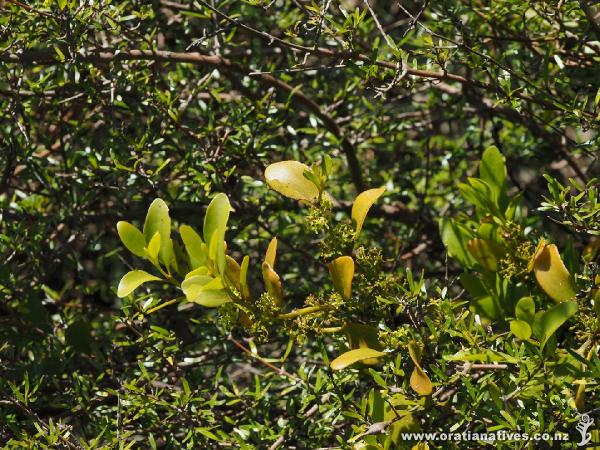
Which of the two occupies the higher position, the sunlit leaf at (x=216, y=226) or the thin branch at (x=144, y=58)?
the thin branch at (x=144, y=58)

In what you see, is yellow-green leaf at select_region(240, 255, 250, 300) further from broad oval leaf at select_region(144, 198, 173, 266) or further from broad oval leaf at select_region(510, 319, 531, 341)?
broad oval leaf at select_region(510, 319, 531, 341)

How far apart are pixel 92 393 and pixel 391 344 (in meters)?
0.88

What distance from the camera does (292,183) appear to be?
59.9 inches

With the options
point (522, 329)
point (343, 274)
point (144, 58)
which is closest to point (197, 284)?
point (343, 274)

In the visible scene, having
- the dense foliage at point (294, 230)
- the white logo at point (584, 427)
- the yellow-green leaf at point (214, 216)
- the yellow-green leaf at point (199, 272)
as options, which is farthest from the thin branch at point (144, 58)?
the white logo at point (584, 427)

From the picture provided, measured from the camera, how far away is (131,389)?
5.74 feet

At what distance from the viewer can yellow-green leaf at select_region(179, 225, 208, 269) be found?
1420 mm

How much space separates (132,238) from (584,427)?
829 millimetres

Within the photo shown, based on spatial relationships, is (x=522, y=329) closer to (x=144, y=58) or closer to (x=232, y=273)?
(x=232, y=273)

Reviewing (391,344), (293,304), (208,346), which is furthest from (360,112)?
(391,344)

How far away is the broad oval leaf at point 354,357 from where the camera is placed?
1.38m

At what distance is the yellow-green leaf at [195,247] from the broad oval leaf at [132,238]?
92 millimetres

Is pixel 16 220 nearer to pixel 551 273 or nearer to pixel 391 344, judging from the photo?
pixel 391 344

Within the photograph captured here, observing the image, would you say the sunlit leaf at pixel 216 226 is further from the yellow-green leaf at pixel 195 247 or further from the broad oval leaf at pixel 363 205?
the broad oval leaf at pixel 363 205
